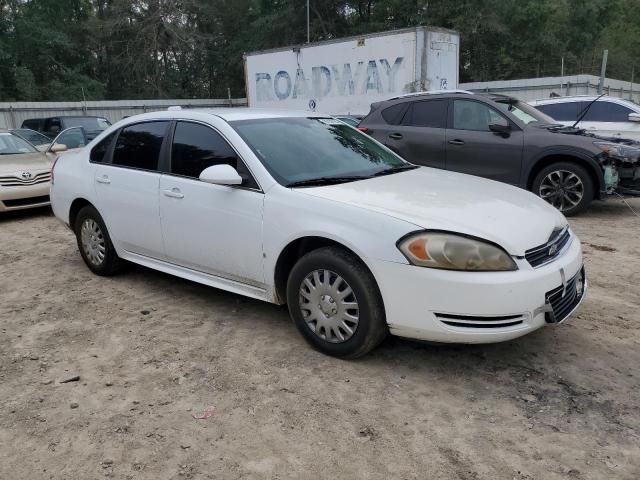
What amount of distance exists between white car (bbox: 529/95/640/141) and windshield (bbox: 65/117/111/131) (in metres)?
10.3

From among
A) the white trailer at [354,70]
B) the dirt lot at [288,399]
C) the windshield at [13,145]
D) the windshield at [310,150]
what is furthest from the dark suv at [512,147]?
the windshield at [13,145]

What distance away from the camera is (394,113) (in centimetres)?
868

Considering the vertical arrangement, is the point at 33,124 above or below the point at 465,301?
above

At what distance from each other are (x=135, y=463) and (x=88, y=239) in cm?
325

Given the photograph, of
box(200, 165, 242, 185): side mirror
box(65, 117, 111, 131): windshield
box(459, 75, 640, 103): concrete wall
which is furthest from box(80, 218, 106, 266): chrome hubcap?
box(459, 75, 640, 103): concrete wall

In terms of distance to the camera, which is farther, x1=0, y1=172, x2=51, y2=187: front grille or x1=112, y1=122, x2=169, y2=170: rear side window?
x1=0, y1=172, x2=51, y2=187: front grille

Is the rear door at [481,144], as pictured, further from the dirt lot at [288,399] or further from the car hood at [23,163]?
the car hood at [23,163]

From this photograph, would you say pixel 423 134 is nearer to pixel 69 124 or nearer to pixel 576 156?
pixel 576 156

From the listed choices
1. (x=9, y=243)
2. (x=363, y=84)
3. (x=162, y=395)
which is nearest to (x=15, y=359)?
(x=162, y=395)

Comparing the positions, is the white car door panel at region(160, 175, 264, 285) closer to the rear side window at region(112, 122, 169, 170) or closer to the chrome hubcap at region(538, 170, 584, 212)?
the rear side window at region(112, 122, 169, 170)

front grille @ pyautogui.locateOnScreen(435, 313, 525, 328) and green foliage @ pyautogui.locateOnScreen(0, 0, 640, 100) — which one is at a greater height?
green foliage @ pyautogui.locateOnScreen(0, 0, 640, 100)

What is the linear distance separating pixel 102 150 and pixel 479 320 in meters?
3.84

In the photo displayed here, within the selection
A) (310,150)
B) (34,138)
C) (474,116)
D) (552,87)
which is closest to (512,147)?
(474,116)

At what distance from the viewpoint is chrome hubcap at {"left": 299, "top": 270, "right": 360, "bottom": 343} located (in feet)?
11.1
